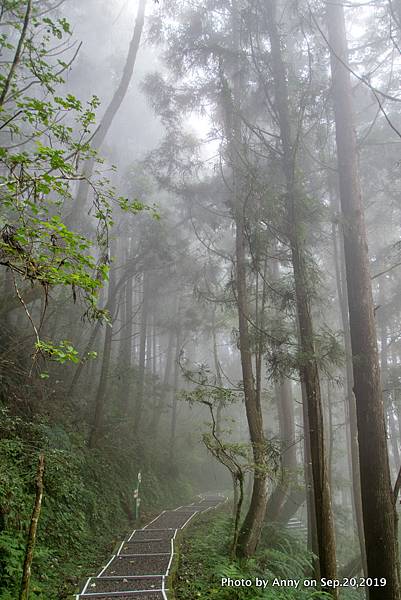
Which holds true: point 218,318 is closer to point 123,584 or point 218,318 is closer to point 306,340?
point 306,340

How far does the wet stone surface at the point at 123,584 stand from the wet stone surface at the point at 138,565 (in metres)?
0.32

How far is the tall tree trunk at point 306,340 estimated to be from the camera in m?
5.26

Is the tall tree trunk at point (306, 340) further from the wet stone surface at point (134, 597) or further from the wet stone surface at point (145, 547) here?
the wet stone surface at point (145, 547)

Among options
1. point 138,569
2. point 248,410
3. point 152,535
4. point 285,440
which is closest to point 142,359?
point 285,440

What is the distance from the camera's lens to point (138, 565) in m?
6.81

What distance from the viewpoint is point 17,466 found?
672cm

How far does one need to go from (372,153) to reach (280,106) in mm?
6422

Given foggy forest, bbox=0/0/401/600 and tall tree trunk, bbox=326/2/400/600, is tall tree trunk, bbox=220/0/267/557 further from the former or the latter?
tall tree trunk, bbox=326/2/400/600

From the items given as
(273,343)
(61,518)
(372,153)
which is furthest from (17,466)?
(372,153)

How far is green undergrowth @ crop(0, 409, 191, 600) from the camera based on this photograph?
559 cm

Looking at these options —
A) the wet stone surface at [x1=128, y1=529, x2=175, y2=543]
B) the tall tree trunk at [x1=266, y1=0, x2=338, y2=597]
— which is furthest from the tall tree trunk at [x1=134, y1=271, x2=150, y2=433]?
the tall tree trunk at [x1=266, y1=0, x2=338, y2=597]

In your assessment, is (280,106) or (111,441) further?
(111,441)

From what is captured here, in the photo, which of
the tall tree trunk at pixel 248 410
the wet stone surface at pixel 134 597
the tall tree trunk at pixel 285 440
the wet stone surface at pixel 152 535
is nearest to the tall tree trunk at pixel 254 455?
the tall tree trunk at pixel 248 410

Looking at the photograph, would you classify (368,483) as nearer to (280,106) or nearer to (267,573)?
(267,573)
